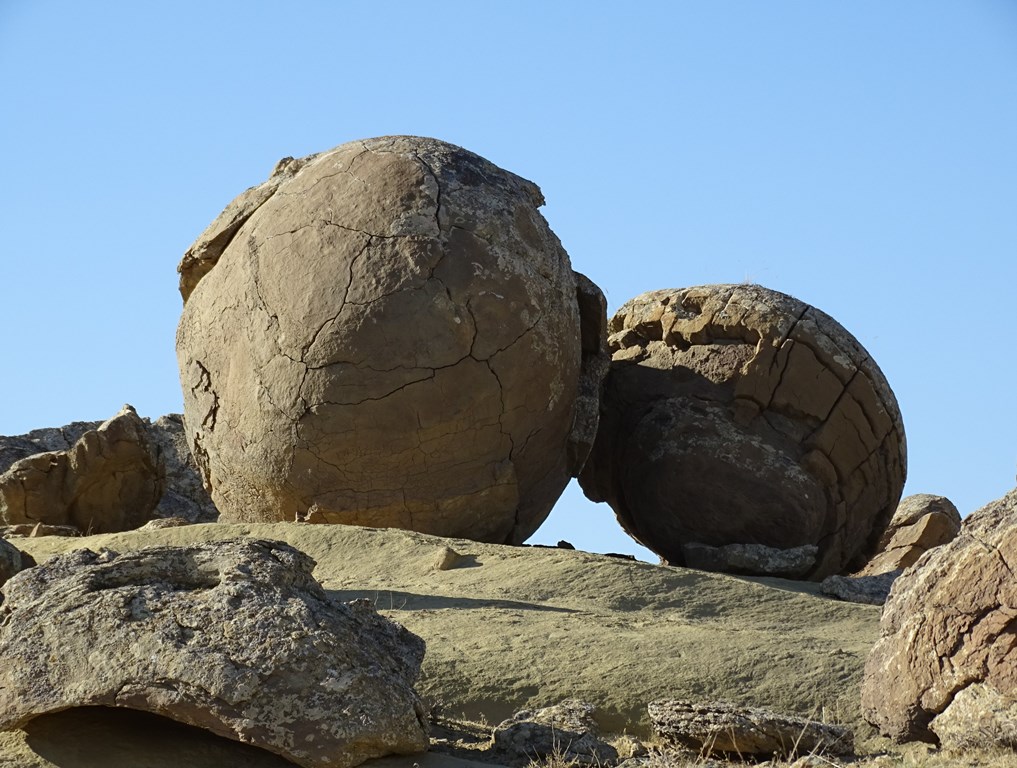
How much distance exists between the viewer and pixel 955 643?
15.0ft

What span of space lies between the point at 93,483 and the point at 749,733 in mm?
7257

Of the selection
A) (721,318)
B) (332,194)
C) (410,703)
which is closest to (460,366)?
(332,194)

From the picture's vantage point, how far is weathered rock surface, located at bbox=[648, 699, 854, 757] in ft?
15.2

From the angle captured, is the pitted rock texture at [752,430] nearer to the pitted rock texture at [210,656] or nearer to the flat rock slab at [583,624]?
the flat rock slab at [583,624]

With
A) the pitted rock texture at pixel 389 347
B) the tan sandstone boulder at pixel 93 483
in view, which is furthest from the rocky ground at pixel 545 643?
the tan sandstone boulder at pixel 93 483

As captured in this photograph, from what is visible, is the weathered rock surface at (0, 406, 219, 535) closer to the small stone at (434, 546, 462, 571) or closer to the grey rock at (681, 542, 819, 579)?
the small stone at (434, 546, 462, 571)

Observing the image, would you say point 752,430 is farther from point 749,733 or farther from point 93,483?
point 93,483

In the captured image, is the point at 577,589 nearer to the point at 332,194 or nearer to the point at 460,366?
the point at 460,366

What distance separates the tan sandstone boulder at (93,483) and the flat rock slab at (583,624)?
1.82 meters

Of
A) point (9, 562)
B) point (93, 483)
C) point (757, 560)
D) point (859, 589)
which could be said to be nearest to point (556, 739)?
point (9, 562)

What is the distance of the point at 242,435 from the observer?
879 centimetres

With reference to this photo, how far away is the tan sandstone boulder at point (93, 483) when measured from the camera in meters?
10.5

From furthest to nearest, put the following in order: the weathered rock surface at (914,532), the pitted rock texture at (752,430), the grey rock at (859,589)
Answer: the weathered rock surface at (914,532), the pitted rock texture at (752,430), the grey rock at (859,589)

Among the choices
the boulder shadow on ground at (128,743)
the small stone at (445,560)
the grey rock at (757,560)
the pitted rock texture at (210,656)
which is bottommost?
the boulder shadow on ground at (128,743)
